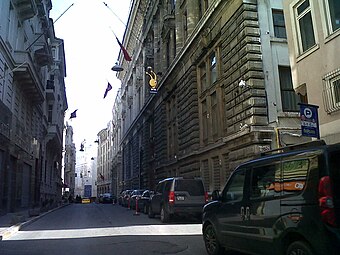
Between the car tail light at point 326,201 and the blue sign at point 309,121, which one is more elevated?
the blue sign at point 309,121

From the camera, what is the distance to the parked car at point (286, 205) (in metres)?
5.19

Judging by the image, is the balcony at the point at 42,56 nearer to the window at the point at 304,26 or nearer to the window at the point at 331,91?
the window at the point at 304,26

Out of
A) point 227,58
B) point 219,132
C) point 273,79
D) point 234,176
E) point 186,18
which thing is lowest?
point 234,176

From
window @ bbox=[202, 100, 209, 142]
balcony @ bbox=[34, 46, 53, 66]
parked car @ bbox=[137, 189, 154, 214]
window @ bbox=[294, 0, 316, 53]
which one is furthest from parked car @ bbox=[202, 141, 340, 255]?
balcony @ bbox=[34, 46, 53, 66]

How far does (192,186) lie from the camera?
1648 cm

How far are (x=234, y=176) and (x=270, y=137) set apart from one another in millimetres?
9463

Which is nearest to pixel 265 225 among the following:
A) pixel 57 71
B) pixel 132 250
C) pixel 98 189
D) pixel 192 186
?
pixel 132 250

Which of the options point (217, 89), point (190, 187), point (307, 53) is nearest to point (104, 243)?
point (190, 187)

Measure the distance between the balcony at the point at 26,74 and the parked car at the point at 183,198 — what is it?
12659mm

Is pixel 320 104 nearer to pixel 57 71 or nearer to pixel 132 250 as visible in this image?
pixel 132 250

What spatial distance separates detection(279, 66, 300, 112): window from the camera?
1780 cm

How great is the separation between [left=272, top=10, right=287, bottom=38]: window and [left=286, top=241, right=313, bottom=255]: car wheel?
14.7 m

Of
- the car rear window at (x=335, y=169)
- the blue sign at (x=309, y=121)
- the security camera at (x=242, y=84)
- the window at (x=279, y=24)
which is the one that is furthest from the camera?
the window at (x=279, y=24)

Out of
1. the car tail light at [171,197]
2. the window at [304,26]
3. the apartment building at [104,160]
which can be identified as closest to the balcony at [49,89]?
the car tail light at [171,197]
